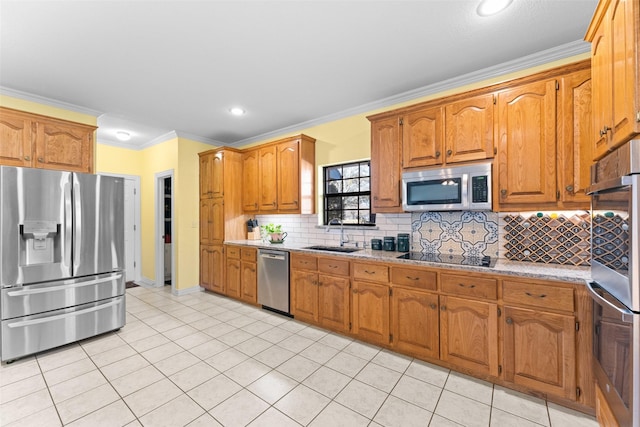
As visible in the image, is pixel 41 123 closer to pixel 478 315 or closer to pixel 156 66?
pixel 156 66

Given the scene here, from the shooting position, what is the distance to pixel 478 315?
2.10 metres

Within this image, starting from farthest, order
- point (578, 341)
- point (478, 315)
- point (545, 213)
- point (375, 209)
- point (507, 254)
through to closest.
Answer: point (375, 209), point (507, 254), point (545, 213), point (478, 315), point (578, 341)

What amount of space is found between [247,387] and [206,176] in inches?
135

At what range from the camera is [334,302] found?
9.72 ft

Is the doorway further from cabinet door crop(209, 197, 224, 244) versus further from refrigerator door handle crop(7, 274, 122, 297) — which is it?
refrigerator door handle crop(7, 274, 122, 297)

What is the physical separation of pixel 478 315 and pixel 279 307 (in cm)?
228

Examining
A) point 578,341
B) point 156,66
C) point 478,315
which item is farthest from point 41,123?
point 578,341

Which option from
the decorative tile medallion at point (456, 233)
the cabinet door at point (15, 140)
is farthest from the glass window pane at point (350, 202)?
the cabinet door at point (15, 140)

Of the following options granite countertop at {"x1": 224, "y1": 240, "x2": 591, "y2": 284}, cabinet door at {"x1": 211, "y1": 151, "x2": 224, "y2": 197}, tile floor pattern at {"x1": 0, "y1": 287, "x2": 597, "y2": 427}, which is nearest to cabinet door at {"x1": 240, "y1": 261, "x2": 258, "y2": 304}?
tile floor pattern at {"x1": 0, "y1": 287, "x2": 597, "y2": 427}

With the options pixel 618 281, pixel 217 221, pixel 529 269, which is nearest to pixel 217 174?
pixel 217 221

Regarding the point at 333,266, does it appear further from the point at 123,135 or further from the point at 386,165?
the point at 123,135

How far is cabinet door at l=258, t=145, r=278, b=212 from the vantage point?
397cm

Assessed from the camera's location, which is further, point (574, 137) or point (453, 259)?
point (453, 259)

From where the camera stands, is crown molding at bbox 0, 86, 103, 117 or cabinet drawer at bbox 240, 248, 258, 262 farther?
cabinet drawer at bbox 240, 248, 258, 262
